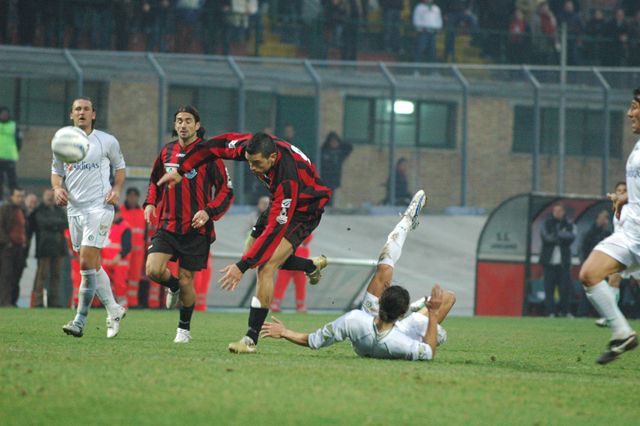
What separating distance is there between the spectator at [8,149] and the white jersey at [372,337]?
54.3ft

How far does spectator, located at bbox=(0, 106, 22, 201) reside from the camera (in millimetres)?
26062

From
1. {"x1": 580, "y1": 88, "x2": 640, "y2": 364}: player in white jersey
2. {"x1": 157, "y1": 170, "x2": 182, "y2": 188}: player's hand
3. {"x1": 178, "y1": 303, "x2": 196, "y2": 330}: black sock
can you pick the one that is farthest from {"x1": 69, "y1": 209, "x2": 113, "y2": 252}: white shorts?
{"x1": 580, "y1": 88, "x2": 640, "y2": 364}: player in white jersey

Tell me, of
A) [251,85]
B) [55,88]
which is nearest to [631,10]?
[251,85]

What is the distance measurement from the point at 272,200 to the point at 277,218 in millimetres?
221

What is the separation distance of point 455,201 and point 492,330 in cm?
1370

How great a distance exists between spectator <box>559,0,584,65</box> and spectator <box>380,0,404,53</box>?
186 inches

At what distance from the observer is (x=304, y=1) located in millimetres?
34312

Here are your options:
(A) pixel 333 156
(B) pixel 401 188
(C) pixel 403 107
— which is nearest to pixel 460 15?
(C) pixel 403 107

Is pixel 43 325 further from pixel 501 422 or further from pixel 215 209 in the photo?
pixel 501 422

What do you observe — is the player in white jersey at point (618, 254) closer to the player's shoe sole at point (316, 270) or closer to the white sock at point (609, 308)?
the white sock at point (609, 308)

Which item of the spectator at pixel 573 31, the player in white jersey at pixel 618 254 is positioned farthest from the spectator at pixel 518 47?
the player in white jersey at pixel 618 254

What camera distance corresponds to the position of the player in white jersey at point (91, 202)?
13008mm

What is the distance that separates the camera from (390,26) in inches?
1356

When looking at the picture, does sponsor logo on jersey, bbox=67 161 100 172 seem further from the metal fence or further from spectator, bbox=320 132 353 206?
spectator, bbox=320 132 353 206
